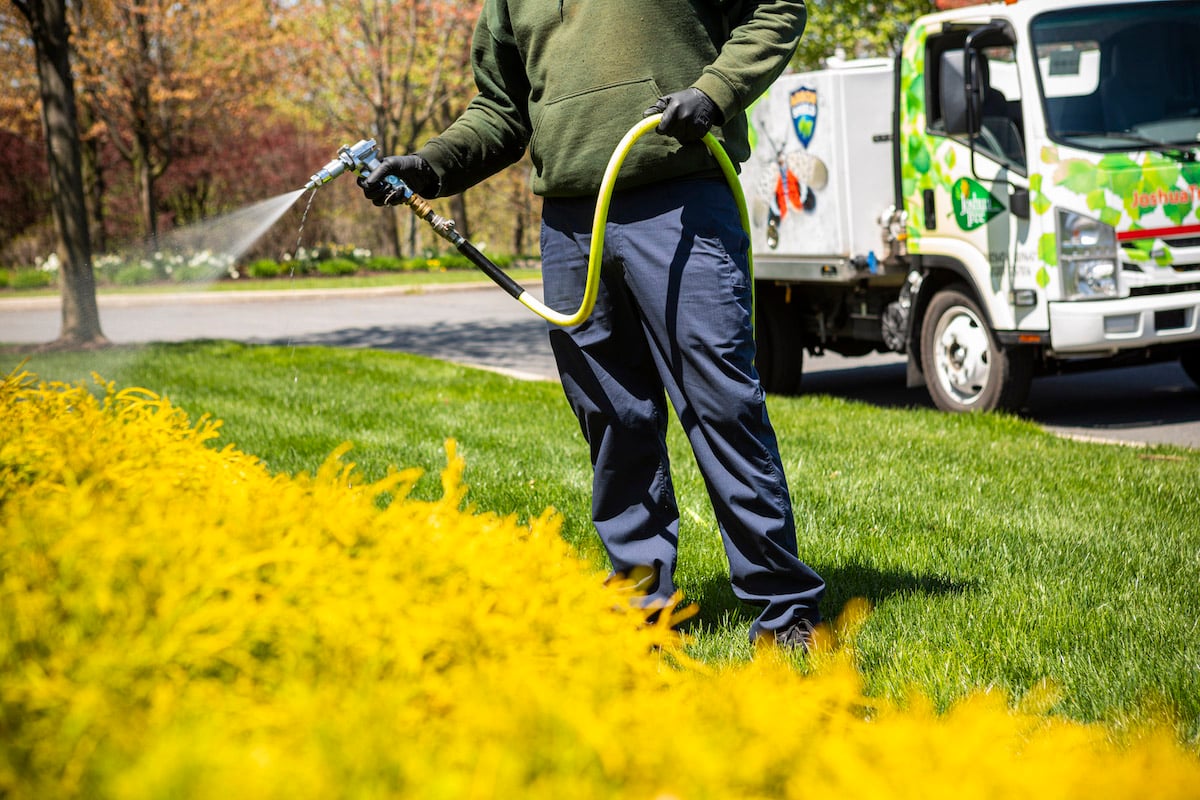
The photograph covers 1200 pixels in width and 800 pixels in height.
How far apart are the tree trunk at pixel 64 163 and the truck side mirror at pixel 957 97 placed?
948 cm

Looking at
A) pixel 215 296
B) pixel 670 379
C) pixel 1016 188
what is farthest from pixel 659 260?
pixel 215 296

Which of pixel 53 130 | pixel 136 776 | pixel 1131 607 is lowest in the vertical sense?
pixel 1131 607

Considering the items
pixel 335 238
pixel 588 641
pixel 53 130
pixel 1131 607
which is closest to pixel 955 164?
pixel 1131 607

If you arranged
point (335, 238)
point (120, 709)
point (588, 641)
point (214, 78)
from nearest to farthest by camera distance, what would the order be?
point (120, 709) < point (588, 641) < point (214, 78) < point (335, 238)

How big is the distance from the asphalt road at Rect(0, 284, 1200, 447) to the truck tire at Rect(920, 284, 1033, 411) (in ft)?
1.29

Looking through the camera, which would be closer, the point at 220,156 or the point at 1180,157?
the point at 1180,157

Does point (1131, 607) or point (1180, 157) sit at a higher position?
point (1180, 157)

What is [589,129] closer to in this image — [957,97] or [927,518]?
[927,518]

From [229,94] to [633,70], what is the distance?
3039 centimetres

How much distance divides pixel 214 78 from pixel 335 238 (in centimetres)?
977

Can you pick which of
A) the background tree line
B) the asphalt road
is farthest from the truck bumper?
the background tree line

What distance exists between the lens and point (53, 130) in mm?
13086

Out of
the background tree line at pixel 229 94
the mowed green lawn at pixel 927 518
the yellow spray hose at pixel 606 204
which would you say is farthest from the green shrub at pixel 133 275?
the yellow spray hose at pixel 606 204

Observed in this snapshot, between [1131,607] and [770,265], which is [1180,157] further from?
[1131,607]
